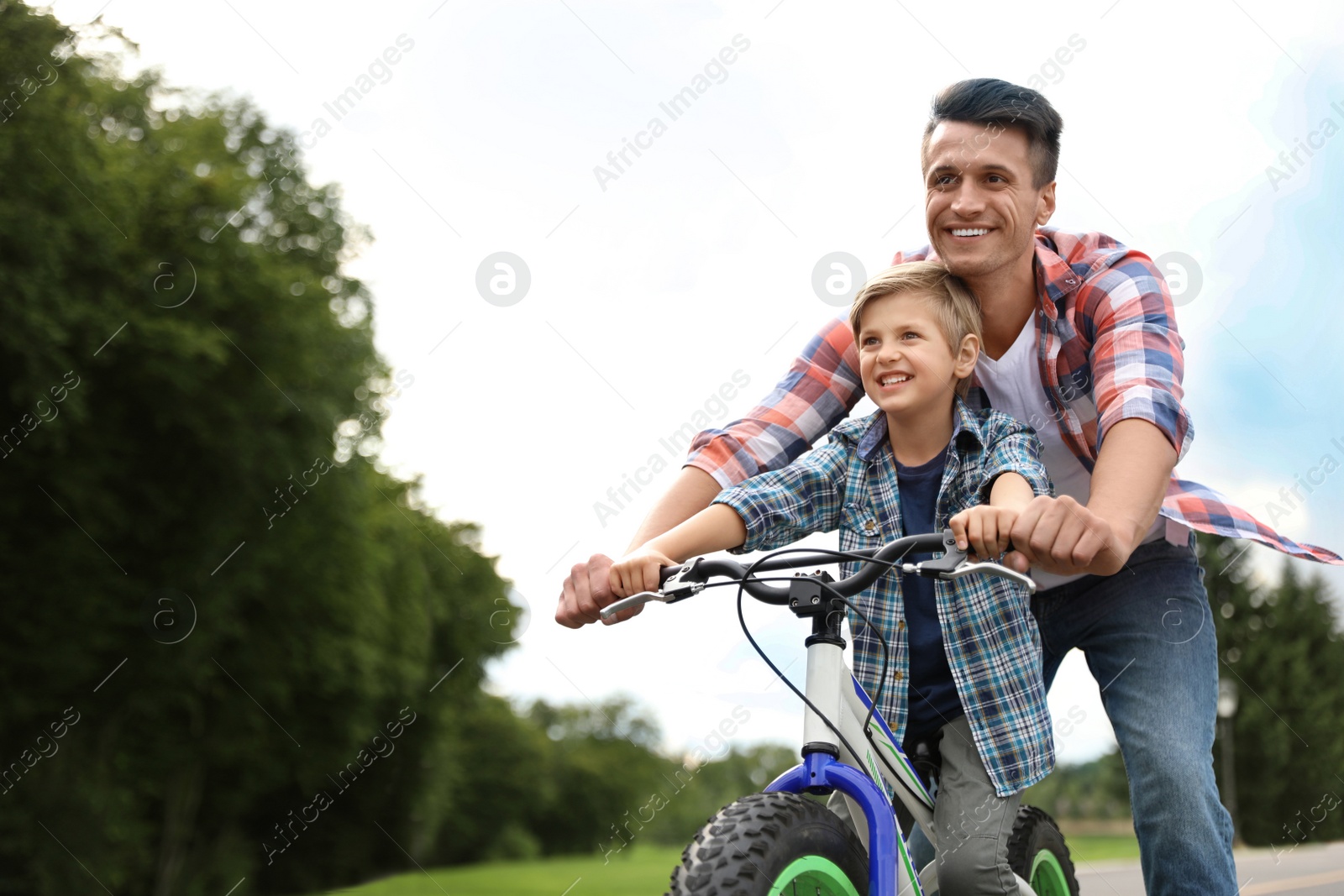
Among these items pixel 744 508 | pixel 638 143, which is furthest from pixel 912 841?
pixel 638 143

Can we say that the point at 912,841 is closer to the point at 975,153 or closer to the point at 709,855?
the point at 709,855

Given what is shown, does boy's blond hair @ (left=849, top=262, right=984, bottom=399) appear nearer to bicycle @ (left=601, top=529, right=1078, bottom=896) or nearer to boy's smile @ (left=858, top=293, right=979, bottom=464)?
boy's smile @ (left=858, top=293, right=979, bottom=464)

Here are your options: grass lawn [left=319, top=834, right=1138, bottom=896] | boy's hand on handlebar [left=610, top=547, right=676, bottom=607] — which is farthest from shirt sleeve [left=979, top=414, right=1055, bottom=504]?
grass lawn [left=319, top=834, right=1138, bottom=896]

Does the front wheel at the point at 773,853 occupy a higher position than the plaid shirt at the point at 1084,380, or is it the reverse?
the plaid shirt at the point at 1084,380

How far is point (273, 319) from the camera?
62.5 feet

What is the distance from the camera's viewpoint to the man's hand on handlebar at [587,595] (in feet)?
8.27

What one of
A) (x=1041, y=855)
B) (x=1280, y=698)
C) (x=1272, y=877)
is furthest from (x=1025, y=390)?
(x=1280, y=698)

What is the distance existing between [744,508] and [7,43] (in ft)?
49.2

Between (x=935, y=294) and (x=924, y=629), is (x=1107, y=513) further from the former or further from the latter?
(x=935, y=294)

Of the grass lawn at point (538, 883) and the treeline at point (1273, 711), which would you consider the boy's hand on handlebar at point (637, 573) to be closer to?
the grass lawn at point (538, 883)

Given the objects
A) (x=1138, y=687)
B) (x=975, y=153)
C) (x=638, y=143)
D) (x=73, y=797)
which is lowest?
(x=73, y=797)

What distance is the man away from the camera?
2668mm

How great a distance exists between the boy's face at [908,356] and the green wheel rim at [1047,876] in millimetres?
1255

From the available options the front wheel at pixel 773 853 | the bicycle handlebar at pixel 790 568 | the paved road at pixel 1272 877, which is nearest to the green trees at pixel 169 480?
the paved road at pixel 1272 877
